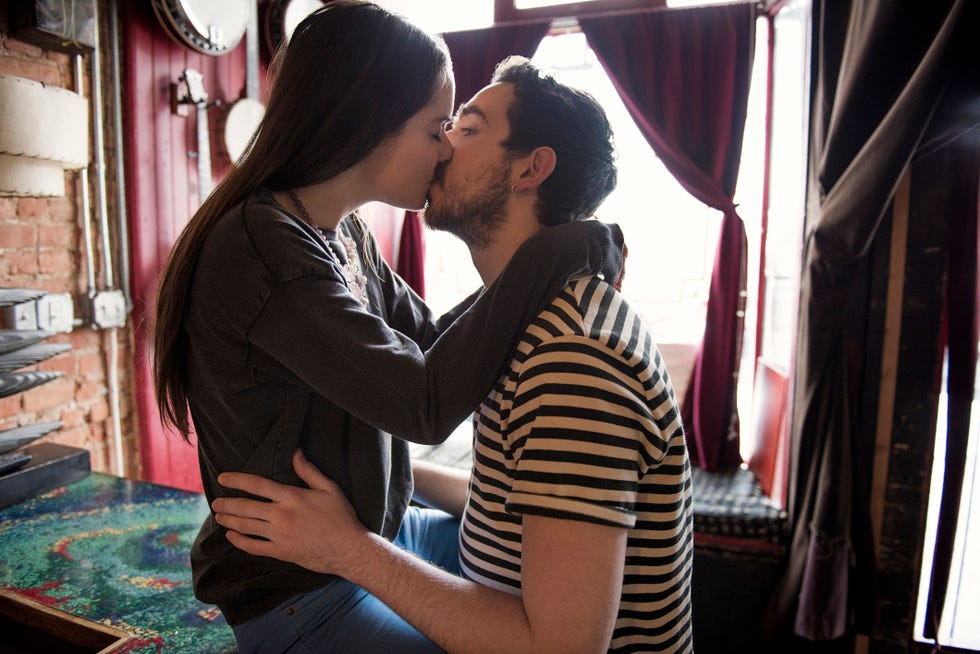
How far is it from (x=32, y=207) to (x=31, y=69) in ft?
1.35

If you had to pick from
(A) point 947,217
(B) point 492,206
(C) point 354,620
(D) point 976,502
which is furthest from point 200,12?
(D) point 976,502

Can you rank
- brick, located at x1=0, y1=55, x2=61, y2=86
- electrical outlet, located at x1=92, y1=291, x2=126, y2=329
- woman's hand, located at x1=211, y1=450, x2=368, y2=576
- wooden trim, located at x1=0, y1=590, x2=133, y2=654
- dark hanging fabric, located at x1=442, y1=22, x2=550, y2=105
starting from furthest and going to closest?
1. dark hanging fabric, located at x1=442, y1=22, x2=550, y2=105
2. electrical outlet, located at x1=92, y1=291, x2=126, y2=329
3. brick, located at x1=0, y1=55, x2=61, y2=86
4. wooden trim, located at x1=0, y1=590, x2=133, y2=654
5. woman's hand, located at x1=211, y1=450, x2=368, y2=576

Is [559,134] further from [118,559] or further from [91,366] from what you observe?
[91,366]

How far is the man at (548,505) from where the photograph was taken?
0.74 m

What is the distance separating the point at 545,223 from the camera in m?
1.25

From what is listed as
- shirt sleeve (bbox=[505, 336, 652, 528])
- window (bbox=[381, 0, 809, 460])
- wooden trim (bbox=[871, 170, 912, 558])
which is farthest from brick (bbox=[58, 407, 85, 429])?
wooden trim (bbox=[871, 170, 912, 558])

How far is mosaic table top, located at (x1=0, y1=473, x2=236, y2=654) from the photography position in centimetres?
107

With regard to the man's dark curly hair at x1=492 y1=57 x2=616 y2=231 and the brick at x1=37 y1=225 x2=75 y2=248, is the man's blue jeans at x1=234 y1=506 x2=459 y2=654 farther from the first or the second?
the brick at x1=37 y1=225 x2=75 y2=248

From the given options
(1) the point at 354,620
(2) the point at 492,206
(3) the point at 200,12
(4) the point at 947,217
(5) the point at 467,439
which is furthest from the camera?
(5) the point at 467,439

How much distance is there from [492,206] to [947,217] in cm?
150

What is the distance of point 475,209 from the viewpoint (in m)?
1.21

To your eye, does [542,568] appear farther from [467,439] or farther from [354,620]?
[467,439]

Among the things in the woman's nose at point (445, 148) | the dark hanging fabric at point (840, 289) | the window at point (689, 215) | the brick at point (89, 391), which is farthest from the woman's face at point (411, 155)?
the window at point (689, 215)

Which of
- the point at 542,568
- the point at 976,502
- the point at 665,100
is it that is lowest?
the point at 976,502
